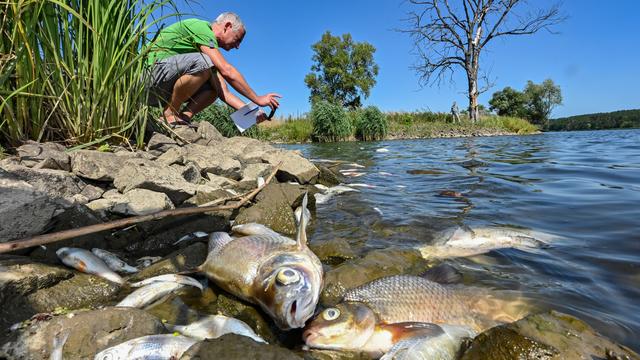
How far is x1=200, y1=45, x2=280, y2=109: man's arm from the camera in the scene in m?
5.98

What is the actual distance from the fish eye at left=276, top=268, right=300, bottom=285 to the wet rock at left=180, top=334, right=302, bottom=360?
0.40 meters

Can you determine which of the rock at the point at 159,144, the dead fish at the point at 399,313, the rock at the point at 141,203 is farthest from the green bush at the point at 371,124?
the dead fish at the point at 399,313

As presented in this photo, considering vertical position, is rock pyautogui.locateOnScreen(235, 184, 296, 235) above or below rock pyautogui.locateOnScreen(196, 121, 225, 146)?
below

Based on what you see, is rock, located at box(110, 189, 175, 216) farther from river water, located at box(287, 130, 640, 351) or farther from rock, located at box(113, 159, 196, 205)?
river water, located at box(287, 130, 640, 351)

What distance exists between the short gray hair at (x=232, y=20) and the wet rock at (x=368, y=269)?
5123 mm

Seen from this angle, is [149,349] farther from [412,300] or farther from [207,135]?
[207,135]

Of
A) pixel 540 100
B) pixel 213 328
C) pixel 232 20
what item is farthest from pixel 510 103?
pixel 213 328

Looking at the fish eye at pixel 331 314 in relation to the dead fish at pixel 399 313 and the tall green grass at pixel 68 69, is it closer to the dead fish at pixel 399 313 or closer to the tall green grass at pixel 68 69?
the dead fish at pixel 399 313

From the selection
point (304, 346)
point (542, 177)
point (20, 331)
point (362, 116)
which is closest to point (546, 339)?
point (304, 346)

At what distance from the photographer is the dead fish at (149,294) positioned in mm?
2023

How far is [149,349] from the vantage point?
1505 millimetres

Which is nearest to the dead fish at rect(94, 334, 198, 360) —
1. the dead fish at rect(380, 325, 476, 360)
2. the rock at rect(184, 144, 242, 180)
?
the dead fish at rect(380, 325, 476, 360)

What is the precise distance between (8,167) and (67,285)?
107cm

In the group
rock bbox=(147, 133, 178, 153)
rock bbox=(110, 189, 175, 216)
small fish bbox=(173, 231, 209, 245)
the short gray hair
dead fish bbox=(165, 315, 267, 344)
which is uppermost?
the short gray hair
